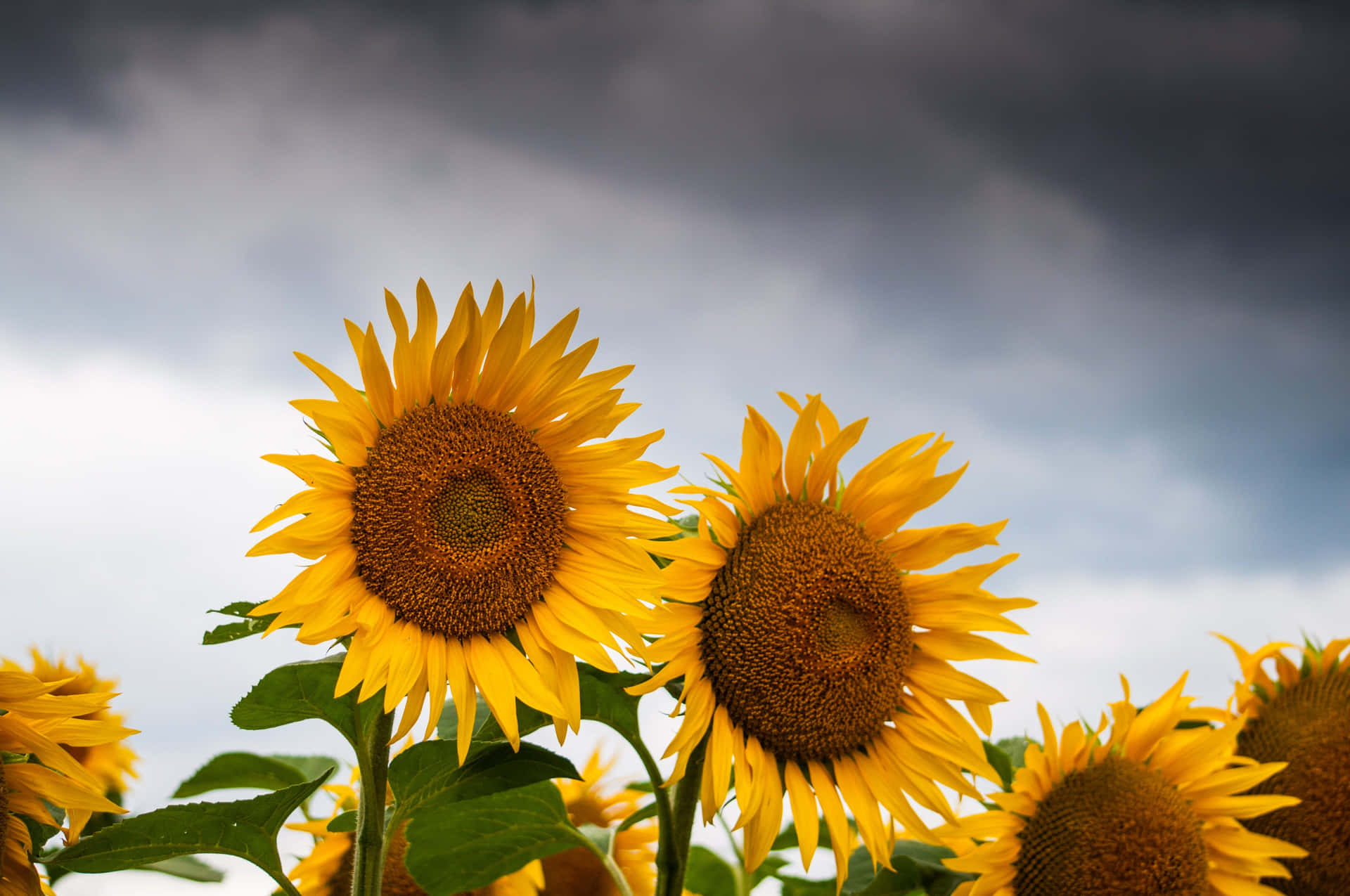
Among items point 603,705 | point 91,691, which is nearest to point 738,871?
point 603,705

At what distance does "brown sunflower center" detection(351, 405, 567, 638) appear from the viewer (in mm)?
Answer: 2037

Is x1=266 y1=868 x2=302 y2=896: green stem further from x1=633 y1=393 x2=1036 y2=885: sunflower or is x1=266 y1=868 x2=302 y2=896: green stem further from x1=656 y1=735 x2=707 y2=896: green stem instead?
x1=633 y1=393 x2=1036 y2=885: sunflower

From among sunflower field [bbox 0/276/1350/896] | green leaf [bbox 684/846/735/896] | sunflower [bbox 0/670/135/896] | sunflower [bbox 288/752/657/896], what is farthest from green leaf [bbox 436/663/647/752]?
green leaf [bbox 684/846/735/896]

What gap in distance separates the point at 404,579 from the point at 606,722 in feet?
2.02

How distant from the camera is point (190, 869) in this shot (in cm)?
262

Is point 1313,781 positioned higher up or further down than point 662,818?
higher up

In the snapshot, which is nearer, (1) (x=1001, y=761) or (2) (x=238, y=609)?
(2) (x=238, y=609)

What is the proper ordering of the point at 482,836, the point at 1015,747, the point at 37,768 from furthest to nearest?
the point at 1015,747 → the point at 482,836 → the point at 37,768

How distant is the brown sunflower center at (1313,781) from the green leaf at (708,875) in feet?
5.62

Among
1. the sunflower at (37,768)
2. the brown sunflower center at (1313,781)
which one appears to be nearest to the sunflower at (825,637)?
the sunflower at (37,768)

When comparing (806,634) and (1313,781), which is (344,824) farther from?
(1313,781)

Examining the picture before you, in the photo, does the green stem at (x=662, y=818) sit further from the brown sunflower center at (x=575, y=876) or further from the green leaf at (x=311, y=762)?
the green leaf at (x=311, y=762)

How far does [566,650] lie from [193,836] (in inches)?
35.8

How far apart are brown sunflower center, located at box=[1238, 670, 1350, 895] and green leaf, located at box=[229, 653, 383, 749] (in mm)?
2743
